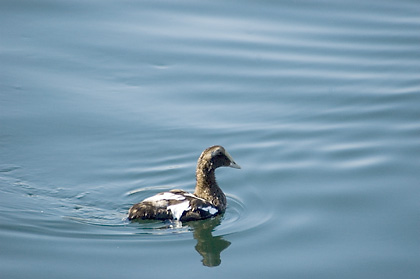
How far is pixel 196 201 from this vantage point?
422 inches

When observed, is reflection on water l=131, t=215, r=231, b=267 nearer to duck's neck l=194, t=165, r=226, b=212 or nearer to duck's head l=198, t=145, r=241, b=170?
duck's neck l=194, t=165, r=226, b=212

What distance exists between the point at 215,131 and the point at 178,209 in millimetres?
3467

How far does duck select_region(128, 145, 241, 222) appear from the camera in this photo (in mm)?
10422

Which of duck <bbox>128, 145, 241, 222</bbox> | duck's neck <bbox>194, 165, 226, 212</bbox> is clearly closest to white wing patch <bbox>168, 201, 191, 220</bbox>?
duck <bbox>128, 145, 241, 222</bbox>

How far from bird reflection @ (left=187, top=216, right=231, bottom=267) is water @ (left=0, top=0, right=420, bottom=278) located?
0.03 meters

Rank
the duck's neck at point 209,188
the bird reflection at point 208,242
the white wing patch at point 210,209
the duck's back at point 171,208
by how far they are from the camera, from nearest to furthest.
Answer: the bird reflection at point 208,242 < the duck's back at point 171,208 < the white wing patch at point 210,209 < the duck's neck at point 209,188

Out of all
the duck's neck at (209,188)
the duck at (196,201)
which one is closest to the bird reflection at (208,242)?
the duck at (196,201)

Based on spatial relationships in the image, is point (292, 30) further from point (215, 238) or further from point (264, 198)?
point (215, 238)

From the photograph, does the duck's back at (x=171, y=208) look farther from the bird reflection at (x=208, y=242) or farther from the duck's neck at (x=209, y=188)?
the duck's neck at (x=209, y=188)

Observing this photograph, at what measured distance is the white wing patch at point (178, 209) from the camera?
10.4m

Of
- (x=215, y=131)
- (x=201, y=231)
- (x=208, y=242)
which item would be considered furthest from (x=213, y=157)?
(x=215, y=131)

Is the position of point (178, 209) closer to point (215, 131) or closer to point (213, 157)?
point (213, 157)

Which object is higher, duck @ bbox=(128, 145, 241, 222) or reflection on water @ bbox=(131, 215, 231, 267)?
duck @ bbox=(128, 145, 241, 222)

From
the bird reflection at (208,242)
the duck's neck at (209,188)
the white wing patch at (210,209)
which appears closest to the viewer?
the bird reflection at (208,242)
